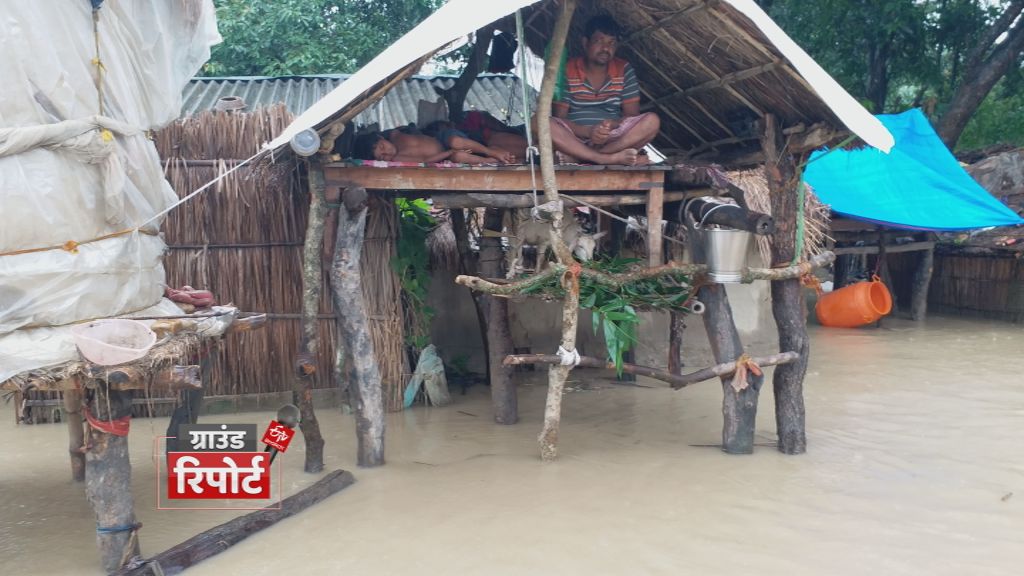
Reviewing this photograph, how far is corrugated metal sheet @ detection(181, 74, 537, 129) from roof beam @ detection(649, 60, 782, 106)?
3.25 meters

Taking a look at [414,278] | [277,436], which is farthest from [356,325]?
[414,278]

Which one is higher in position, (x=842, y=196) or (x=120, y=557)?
(x=842, y=196)

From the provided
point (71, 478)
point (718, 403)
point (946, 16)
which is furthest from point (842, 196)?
point (71, 478)

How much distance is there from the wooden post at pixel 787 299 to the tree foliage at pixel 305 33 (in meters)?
7.10

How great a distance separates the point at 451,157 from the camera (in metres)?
4.94

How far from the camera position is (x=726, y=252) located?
15.5 ft

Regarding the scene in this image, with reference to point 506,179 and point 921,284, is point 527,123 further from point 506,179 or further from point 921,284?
point 921,284

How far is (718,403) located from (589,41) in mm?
3046

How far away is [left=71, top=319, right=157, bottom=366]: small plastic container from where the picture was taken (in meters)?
3.05

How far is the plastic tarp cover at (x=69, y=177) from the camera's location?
3105mm

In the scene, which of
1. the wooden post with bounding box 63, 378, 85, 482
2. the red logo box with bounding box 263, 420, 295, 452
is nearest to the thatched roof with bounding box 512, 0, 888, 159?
the red logo box with bounding box 263, 420, 295, 452

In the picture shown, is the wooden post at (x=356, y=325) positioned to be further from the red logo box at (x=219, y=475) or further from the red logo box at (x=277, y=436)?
the red logo box at (x=219, y=475)

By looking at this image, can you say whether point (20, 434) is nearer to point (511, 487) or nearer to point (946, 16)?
point (511, 487)

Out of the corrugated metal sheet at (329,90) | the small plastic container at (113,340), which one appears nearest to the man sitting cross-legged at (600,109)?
the small plastic container at (113,340)
